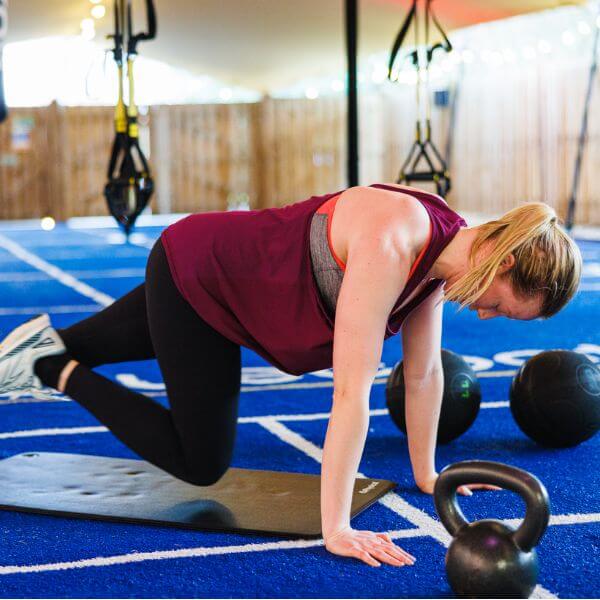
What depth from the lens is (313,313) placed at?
252cm

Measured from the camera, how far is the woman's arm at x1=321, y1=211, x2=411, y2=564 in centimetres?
231

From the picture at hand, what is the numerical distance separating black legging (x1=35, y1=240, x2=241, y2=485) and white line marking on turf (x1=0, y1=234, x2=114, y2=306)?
4.81m

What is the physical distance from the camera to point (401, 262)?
2338 mm

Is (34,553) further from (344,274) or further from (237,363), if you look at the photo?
(344,274)

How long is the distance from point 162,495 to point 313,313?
0.83 metres

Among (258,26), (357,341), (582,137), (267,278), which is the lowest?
(357,341)

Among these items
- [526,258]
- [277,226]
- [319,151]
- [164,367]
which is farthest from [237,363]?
[319,151]

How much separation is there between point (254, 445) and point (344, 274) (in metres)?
1.38

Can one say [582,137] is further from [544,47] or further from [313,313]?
[313,313]

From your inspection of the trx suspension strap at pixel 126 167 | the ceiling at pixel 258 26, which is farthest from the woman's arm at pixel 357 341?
the ceiling at pixel 258 26

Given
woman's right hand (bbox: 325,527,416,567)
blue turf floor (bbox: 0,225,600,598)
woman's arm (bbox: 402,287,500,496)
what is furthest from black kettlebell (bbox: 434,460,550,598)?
woman's arm (bbox: 402,287,500,496)

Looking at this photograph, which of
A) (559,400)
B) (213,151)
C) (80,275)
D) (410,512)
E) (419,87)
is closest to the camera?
(410,512)

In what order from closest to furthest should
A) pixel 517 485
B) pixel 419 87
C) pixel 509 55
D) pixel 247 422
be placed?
pixel 517 485, pixel 247 422, pixel 419 87, pixel 509 55

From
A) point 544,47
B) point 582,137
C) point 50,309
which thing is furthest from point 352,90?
point 544,47
